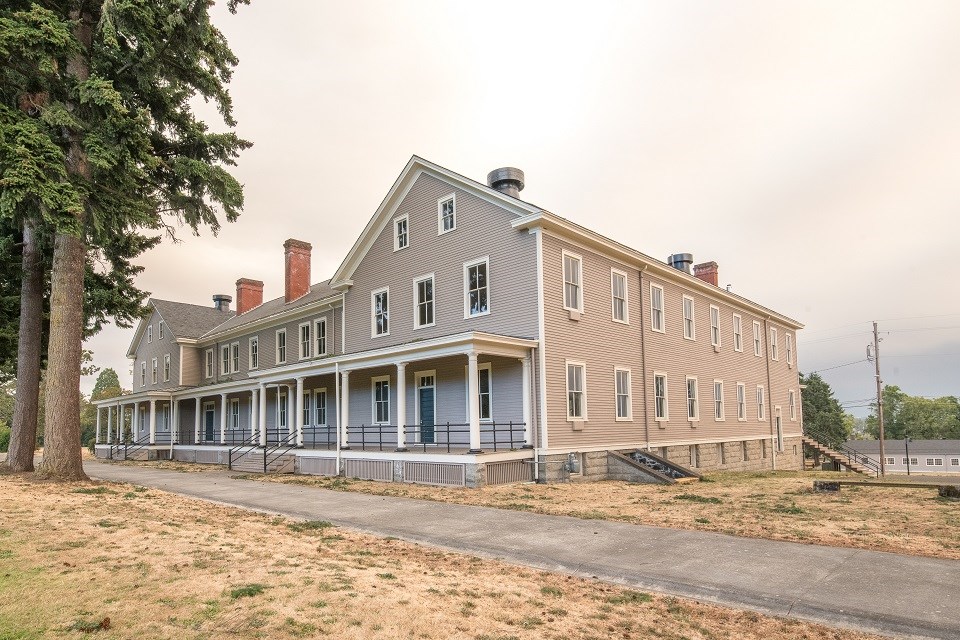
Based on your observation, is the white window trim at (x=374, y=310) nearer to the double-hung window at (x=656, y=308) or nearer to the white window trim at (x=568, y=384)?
the white window trim at (x=568, y=384)

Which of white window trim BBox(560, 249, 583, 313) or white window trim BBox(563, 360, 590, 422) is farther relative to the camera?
white window trim BBox(560, 249, 583, 313)

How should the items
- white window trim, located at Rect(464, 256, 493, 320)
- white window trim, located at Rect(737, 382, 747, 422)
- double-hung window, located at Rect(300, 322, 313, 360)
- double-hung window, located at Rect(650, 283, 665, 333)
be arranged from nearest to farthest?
white window trim, located at Rect(464, 256, 493, 320) → double-hung window, located at Rect(650, 283, 665, 333) → double-hung window, located at Rect(300, 322, 313, 360) → white window trim, located at Rect(737, 382, 747, 422)

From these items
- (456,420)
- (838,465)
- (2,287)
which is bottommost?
(838,465)

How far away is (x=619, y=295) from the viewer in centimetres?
2223

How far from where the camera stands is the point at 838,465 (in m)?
37.7

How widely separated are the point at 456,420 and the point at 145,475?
10.9 metres

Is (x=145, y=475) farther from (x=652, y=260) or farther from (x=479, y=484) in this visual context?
(x=652, y=260)

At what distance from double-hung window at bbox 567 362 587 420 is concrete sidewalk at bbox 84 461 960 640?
6.90m

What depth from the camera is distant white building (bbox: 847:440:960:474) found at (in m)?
Answer: 70.1

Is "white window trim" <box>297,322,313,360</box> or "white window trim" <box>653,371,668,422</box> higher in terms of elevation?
"white window trim" <box>297,322,313,360</box>

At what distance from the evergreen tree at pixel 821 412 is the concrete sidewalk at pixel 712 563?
55723mm

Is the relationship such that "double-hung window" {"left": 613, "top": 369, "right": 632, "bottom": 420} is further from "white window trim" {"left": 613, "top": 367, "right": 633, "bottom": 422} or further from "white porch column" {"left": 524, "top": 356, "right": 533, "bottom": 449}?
"white porch column" {"left": 524, "top": 356, "right": 533, "bottom": 449}

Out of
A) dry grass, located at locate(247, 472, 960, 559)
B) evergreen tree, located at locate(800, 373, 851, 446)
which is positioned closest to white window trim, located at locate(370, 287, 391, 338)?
dry grass, located at locate(247, 472, 960, 559)

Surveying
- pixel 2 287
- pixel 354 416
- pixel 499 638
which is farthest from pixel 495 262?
pixel 2 287
